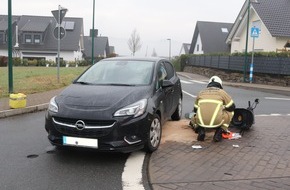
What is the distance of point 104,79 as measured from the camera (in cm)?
665

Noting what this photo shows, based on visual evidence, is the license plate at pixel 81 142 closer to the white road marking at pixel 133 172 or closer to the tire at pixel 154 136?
the white road marking at pixel 133 172

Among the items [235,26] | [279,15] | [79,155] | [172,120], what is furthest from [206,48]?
[79,155]

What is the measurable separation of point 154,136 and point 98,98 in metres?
1.11

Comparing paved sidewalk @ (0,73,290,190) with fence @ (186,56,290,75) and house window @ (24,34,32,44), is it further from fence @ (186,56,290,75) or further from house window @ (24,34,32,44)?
house window @ (24,34,32,44)

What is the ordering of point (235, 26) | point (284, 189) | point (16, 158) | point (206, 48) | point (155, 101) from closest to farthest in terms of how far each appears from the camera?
point (284, 189), point (16, 158), point (155, 101), point (235, 26), point (206, 48)

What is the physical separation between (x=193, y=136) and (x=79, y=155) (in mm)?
2255

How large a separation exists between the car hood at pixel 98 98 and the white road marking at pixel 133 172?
0.80 m

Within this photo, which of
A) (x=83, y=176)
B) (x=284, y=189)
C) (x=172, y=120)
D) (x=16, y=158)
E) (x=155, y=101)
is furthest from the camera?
(x=172, y=120)

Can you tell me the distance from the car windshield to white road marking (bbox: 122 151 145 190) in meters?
1.28

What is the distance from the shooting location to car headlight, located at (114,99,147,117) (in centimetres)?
535

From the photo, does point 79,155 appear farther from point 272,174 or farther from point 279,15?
point 279,15

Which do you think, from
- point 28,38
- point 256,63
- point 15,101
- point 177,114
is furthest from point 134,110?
point 28,38

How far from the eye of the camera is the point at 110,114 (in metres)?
5.27

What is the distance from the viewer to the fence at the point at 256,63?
69.1ft
